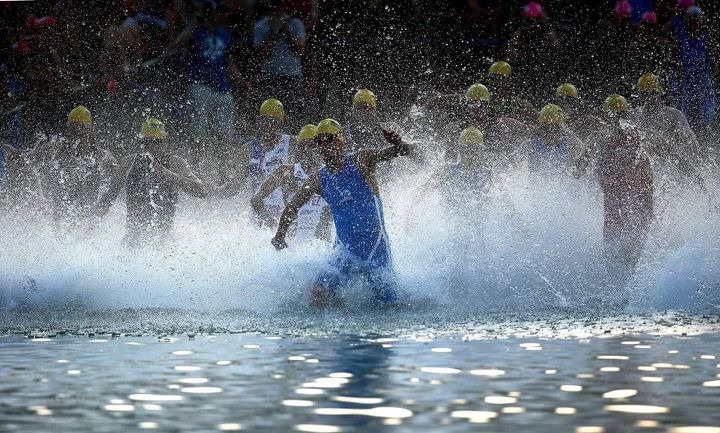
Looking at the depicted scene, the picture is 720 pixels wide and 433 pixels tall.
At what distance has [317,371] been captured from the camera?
9.60 meters

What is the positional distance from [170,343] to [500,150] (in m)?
8.70

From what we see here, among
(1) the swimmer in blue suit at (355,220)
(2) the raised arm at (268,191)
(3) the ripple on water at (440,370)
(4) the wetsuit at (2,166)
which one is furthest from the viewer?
(4) the wetsuit at (2,166)

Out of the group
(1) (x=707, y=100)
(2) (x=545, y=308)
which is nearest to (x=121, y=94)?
(1) (x=707, y=100)

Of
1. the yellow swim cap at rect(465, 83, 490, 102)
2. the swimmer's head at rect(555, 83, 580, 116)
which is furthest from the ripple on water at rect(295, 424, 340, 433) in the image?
the swimmer's head at rect(555, 83, 580, 116)

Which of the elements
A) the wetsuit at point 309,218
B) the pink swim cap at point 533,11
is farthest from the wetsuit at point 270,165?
the pink swim cap at point 533,11

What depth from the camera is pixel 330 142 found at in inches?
592

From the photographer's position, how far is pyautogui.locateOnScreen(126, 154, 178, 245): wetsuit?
18594mm

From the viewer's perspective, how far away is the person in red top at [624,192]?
57.7 feet

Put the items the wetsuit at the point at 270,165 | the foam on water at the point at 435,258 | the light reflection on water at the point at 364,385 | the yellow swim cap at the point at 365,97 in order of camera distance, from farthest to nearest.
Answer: the wetsuit at the point at 270,165, the yellow swim cap at the point at 365,97, the foam on water at the point at 435,258, the light reflection on water at the point at 364,385

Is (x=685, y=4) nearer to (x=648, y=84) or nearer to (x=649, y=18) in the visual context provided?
(x=649, y=18)

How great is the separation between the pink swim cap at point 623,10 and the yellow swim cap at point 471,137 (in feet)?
12.9

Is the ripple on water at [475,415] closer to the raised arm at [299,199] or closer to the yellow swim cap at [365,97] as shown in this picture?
the raised arm at [299,199]

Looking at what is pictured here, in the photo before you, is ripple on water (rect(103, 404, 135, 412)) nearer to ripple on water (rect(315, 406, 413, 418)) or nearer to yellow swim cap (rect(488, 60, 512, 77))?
ripple on water (rect(315, 406, 413, 418))

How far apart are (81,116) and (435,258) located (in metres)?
5.63
